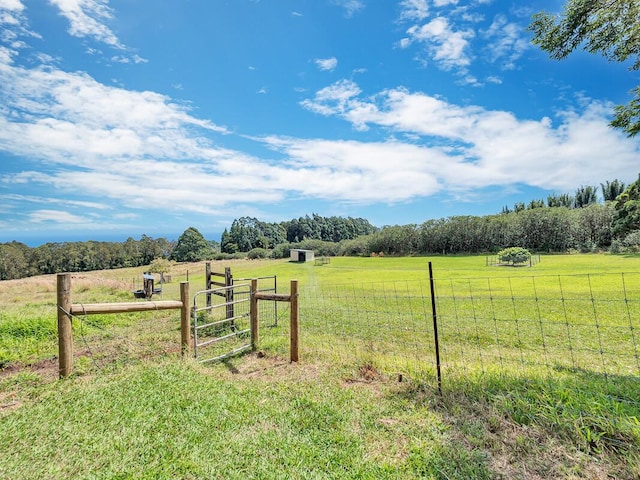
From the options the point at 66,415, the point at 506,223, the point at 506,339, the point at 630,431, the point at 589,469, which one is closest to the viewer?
the point at 589,469

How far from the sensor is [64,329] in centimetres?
463

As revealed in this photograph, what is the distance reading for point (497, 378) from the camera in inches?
169

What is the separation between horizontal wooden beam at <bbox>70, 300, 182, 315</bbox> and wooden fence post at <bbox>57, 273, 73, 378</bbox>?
0.11 m

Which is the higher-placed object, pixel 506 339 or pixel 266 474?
pixel 266 474

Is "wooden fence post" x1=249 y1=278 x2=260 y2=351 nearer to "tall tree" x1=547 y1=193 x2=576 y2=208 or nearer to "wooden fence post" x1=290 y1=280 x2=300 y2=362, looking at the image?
"wooden fence post" x1=290 y1=280 x2=300 y2=362

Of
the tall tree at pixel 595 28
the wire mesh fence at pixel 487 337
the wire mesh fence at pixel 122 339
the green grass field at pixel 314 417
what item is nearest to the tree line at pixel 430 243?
the wire mesh fence at pixel 487 337

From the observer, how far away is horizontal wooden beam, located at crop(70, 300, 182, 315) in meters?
4.69

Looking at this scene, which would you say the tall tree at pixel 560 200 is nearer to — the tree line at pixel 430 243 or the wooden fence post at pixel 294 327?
the tree line at pixel 430 243

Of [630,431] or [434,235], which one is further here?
[434,235]

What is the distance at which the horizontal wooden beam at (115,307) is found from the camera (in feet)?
15.4

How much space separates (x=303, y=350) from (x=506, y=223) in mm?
65859

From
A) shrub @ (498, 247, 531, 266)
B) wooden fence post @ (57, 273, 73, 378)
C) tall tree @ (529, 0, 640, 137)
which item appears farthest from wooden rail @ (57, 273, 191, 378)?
shrub @ (498, 247, 531, 266)

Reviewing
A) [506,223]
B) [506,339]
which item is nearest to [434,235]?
[506,223]

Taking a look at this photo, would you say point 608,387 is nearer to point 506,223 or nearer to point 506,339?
point 506,339
